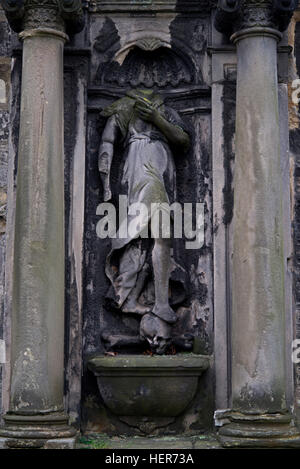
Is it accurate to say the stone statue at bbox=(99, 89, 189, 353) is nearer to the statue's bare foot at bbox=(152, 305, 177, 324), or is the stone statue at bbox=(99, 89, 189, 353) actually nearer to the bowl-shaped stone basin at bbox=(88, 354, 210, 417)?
the statue's bare foot at bbox=(152, 305, 177, 324)

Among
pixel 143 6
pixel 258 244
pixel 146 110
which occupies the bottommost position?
pixel 258 244

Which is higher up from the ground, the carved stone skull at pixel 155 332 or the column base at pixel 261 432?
the carved stone skull at pixel 155 332

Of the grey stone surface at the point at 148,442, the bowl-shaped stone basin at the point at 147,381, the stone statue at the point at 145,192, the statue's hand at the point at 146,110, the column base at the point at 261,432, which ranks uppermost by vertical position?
the statue's hand at the point at 146,110

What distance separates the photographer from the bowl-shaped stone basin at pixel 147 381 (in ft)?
25.4

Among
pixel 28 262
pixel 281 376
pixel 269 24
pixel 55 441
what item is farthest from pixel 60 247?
pixel 269 24

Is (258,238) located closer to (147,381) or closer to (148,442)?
(147,381)

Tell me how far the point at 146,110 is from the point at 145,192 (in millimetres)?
838

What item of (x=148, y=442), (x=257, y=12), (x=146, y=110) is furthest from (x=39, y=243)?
(x=257, y=12)

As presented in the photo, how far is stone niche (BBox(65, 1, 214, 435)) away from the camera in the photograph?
8.05m

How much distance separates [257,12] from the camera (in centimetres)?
794

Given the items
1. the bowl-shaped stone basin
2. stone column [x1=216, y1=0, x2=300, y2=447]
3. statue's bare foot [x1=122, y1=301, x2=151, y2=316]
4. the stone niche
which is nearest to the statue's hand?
the stone niche

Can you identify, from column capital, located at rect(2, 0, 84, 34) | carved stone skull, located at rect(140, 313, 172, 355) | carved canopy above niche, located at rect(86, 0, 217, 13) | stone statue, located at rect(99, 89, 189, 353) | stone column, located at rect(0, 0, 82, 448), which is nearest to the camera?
stone column, located at rect(0, 0, 82, 448)

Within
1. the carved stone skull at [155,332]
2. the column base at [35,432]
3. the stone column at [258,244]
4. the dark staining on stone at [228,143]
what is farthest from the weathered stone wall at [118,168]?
the column base at [35,432]

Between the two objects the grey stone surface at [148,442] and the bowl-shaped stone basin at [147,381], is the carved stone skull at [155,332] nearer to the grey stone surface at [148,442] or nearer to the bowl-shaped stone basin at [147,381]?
the bowl-shaped stone basin at [147,381]
